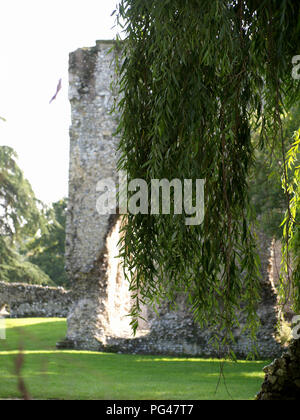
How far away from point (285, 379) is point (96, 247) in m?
8.09

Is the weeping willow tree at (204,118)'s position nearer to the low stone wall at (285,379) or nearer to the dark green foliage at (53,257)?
the low stone wall at (285,379)

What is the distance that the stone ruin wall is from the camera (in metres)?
10.9

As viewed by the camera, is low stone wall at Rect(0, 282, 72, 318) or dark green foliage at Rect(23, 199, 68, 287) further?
dark green foliage at Rect(23, 199, 68, 287)

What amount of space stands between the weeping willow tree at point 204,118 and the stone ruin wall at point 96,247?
8.06 meters

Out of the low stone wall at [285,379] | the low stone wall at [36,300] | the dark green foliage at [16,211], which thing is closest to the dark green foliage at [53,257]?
the low stone wall at [36,300]

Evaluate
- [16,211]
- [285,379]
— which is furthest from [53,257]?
[285,379]

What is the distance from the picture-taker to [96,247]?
37.2 ft

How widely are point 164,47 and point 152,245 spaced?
97 cm

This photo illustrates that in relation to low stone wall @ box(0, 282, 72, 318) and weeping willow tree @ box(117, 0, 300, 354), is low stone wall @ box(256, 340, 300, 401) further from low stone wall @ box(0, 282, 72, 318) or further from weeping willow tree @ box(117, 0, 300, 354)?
low stone wall @ box(0, 282, 72, 318)

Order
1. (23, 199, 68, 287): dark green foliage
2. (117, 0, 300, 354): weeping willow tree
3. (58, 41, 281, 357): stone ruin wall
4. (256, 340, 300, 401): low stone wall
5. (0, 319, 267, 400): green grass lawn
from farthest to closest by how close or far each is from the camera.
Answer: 1. (23, 199, 68, 287): dark green foliage
2. (58, 41, 281, 357): stone ruin wall
3. (0, 319, 267, 400): green grass lawn
4. (256, 340, 300, 401): low stone wall
5. (117, 0, 300, 354): weeping willow tree

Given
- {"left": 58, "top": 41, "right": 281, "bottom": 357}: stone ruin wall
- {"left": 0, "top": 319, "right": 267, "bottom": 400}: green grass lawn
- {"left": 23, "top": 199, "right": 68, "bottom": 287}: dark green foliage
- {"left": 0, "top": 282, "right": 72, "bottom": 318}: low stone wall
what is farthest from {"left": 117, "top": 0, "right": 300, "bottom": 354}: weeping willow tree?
{"left": 23, "top": 199, "right": 68, "bottom": 287}: dark green foliage

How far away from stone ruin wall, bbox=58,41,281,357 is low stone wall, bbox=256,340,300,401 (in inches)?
275

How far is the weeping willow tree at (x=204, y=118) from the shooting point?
8.29 feet

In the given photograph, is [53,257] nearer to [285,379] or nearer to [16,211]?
[16,211]
